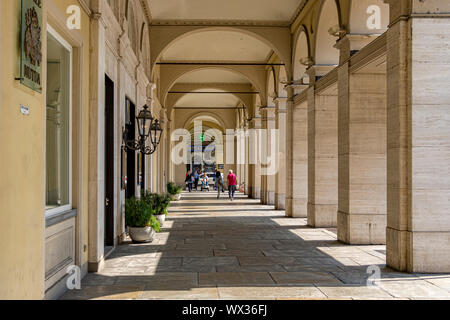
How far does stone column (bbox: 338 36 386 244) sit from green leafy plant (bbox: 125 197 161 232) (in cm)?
415

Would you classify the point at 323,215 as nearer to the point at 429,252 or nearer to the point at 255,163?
the point at 429,252

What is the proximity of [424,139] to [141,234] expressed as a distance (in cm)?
578

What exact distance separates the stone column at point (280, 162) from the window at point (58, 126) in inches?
494

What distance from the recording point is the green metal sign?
400 centimetres

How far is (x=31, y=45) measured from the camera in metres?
4.21

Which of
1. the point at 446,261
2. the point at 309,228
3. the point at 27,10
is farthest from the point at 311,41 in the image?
the point at 27,10

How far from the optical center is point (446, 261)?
7016 mm

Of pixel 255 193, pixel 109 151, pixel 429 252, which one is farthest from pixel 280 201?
pixel 429 252

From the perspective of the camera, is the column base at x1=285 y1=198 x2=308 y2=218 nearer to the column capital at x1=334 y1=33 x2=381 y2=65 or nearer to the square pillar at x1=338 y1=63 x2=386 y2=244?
the square pillar at x1=338 y1=63 x2=386 y2=244

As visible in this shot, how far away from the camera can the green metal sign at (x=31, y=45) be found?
4000 mm

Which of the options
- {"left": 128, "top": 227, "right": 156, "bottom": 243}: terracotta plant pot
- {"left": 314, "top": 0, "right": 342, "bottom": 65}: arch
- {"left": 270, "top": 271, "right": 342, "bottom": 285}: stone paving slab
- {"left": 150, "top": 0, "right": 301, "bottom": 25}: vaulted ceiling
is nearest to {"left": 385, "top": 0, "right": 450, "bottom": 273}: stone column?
{"left": 270, "top": 271, "right": 342, "bottom": 285}: stone paving slab

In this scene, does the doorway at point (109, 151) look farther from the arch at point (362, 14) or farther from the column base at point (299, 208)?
the column base at point (299, 208)

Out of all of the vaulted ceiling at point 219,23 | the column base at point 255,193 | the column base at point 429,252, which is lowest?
the column base at point 255,193

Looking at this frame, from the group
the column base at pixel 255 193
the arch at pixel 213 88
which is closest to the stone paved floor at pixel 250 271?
the column base at pixel 255 193
